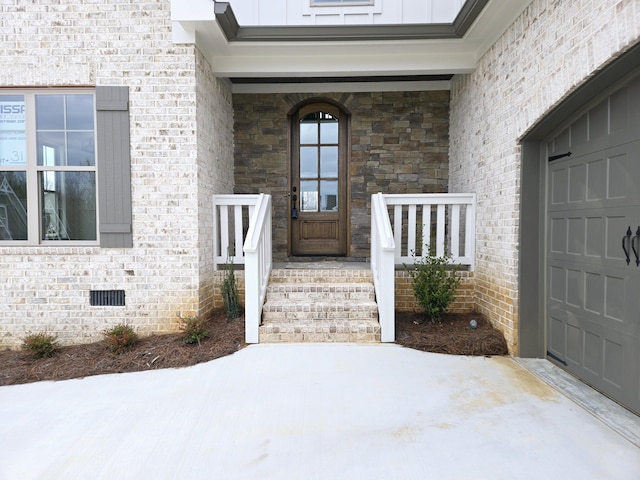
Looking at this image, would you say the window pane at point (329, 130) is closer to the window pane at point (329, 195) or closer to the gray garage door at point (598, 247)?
the window pane at point (329, 195)

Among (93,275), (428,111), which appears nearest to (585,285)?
(428,111)

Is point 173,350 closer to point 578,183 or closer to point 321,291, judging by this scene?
point 321,291

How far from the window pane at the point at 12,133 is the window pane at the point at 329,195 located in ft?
12.7

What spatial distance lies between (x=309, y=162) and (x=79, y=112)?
3.18m

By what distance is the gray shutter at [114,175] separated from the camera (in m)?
4.04

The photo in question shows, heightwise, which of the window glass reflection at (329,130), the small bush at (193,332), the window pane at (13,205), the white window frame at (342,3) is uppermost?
the white window frame at (342,3)

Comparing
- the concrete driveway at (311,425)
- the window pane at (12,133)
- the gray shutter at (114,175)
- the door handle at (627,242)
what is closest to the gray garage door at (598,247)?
the door handle at (627,242)

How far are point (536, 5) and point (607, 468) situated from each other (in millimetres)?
3429

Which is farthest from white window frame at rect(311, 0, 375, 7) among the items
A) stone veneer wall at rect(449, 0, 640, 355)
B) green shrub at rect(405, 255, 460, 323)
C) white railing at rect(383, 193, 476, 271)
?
green shrub at rect(405, 255, 460, 323)

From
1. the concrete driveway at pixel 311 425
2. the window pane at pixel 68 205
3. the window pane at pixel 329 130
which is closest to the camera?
the concrete driveway at pixel 311 425

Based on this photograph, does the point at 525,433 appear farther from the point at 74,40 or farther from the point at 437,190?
the point at 74,40

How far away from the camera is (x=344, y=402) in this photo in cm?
277

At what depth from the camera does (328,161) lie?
6.14 m

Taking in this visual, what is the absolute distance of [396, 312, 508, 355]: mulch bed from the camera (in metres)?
3.67
